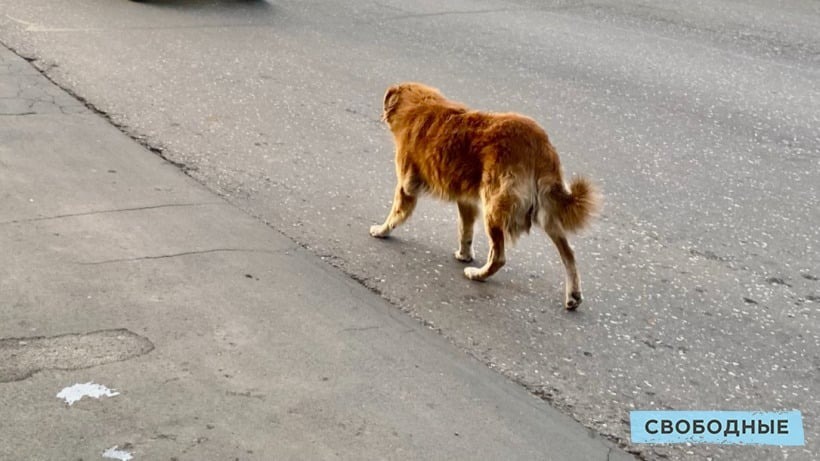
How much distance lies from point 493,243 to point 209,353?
4.99 feet

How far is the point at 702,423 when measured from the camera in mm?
4102

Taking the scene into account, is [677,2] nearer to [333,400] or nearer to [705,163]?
[705,163]

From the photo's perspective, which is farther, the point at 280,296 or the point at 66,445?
the point at 280,296

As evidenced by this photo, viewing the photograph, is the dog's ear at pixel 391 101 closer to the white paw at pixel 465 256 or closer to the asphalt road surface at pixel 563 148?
the asphalt road surface at pixel 563 148

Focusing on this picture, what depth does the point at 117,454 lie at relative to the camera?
139 inches

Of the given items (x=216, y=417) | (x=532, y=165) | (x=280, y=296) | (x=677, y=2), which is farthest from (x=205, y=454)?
(x=677, y=2)

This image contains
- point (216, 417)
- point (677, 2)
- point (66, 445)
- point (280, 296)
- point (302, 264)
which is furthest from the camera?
point (677, 2)

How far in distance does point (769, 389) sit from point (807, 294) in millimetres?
1139

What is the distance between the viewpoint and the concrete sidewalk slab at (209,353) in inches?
147

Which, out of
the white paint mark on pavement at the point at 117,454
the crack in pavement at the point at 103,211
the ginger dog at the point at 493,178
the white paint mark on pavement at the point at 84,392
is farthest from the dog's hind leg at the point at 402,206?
the white paint mark on pavement at the point at 117,454

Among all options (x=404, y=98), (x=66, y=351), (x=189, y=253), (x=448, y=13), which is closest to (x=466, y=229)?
(x=404, y=98)

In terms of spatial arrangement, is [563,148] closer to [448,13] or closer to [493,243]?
[493,243]

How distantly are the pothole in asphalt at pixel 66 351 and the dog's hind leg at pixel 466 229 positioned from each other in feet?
5.89

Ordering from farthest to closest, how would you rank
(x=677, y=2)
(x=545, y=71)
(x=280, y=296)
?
(x=677, y=2) → (x=545, y=71) → (x=280, y=296)
